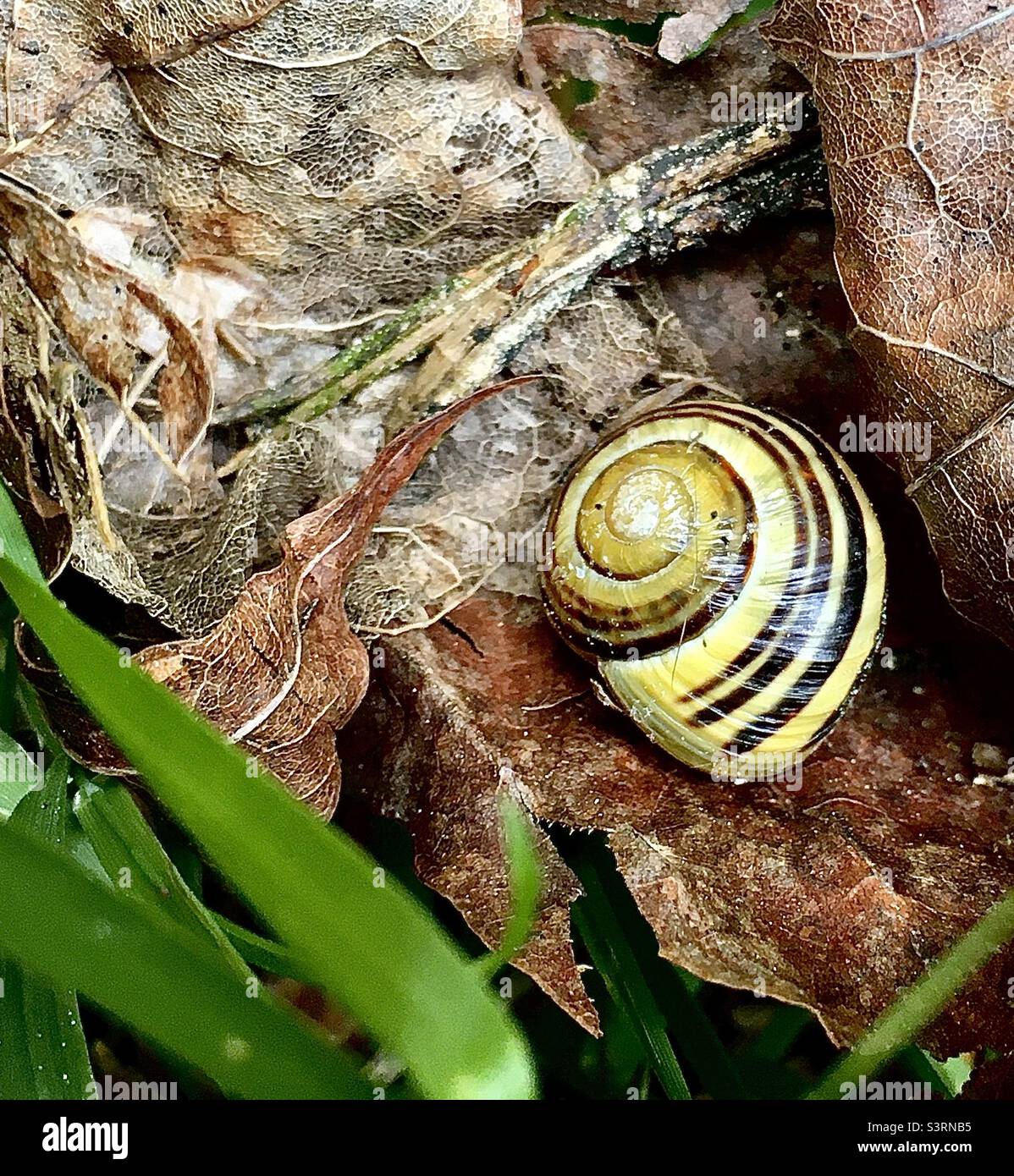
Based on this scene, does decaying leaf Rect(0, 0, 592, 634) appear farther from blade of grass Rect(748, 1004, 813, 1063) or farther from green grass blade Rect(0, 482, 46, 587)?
blade of grass Rect(748, 1004, 813, 1063)

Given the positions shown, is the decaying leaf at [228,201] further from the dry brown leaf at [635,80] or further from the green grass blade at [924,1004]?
the green grass blade at [924,1004]

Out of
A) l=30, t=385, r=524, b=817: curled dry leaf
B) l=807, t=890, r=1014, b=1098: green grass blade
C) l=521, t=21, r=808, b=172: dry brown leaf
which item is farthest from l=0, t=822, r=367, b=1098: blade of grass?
l=521, t=21, r=808, b=172: dry brown leaf

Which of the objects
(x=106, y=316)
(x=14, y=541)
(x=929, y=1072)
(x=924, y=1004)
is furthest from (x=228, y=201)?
(x=929, y=1072)

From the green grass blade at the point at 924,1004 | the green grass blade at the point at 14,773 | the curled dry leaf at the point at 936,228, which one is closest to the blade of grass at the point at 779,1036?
the green grass blade at the point at 924,1004

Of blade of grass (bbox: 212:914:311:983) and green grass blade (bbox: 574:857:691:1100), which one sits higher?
blade of grass (bbox: 212:914:311:983)
